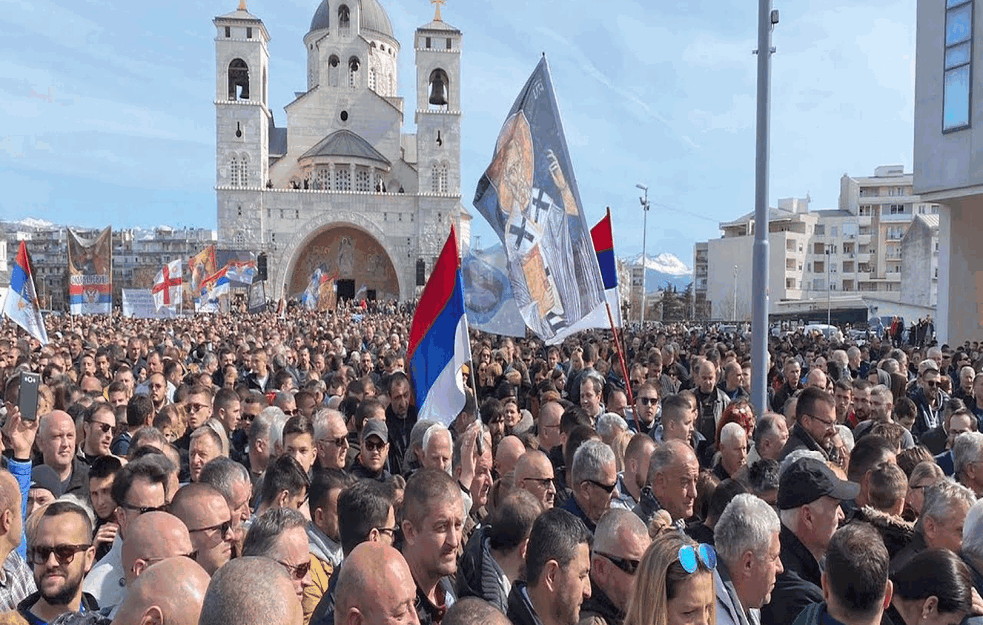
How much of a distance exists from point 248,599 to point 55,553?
1499 millimetres

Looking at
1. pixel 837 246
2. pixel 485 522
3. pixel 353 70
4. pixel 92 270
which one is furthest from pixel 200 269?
pixel 837 246

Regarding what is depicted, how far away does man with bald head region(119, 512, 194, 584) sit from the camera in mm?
3250

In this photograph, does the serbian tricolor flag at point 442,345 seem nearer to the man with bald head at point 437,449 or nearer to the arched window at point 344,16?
the man with bald head at point 437,449

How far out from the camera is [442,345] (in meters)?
6.67

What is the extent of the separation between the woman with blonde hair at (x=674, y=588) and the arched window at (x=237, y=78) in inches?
2293

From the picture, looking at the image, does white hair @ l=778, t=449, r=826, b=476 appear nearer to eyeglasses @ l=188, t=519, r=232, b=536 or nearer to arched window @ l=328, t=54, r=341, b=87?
eyeglasses @ l=188, t=519, r=232, b=536

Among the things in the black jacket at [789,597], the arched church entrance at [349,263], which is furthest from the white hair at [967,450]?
the arched church entrance at [349,263]

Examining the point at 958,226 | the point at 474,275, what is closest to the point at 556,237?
the point at 474,275

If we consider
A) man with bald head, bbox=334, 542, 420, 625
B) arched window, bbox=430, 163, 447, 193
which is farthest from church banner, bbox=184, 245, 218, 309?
arched window, bbox=430, 163, 447, 193

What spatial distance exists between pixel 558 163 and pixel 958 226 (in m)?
18.2

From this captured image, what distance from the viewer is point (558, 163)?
287 inches

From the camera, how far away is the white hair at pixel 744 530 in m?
3.32

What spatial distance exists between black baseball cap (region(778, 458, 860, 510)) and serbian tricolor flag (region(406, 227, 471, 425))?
292 centimetres

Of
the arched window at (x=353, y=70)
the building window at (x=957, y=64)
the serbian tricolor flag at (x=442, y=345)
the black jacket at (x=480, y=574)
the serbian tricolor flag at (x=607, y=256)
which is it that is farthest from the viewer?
the arched window at (x=353, y=70)
